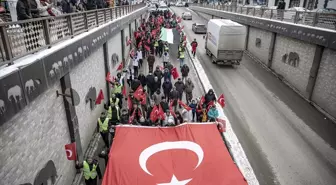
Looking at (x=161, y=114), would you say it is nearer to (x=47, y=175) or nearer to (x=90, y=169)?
(x=90, y=169)

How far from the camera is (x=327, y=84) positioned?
12.3 metres

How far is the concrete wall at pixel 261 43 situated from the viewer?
65.5 ft

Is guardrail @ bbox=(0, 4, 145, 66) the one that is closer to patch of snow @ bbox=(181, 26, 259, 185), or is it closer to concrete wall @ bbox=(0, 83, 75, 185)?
concrete wall @ bbox=(0, 83, 75, 185)

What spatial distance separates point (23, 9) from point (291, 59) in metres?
15.3

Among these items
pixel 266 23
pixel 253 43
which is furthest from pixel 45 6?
pixel 253 43

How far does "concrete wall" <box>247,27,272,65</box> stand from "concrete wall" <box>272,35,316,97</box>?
57.9 inches

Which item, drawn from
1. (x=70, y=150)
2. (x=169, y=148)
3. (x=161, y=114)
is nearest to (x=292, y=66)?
(x=161, y=114)

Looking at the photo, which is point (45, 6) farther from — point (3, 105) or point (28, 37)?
point (3, 105)

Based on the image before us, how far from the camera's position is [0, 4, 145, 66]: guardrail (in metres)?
4.30

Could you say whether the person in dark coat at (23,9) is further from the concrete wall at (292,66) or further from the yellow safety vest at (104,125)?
the concrete wall at (292,66)

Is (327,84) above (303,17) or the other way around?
the other way around

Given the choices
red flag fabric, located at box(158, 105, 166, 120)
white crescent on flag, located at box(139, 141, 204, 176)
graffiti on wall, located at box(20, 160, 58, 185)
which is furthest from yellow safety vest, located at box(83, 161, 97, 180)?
red flag fabric, located at box(158, 105, 166, 120)

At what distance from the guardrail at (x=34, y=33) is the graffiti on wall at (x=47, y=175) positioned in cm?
267

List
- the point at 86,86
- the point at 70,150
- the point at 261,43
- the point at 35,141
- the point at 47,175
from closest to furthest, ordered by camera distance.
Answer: the point at 35,141, the point at 47,175, the point at 70,150, the point at 86,86, the point at 261,43
